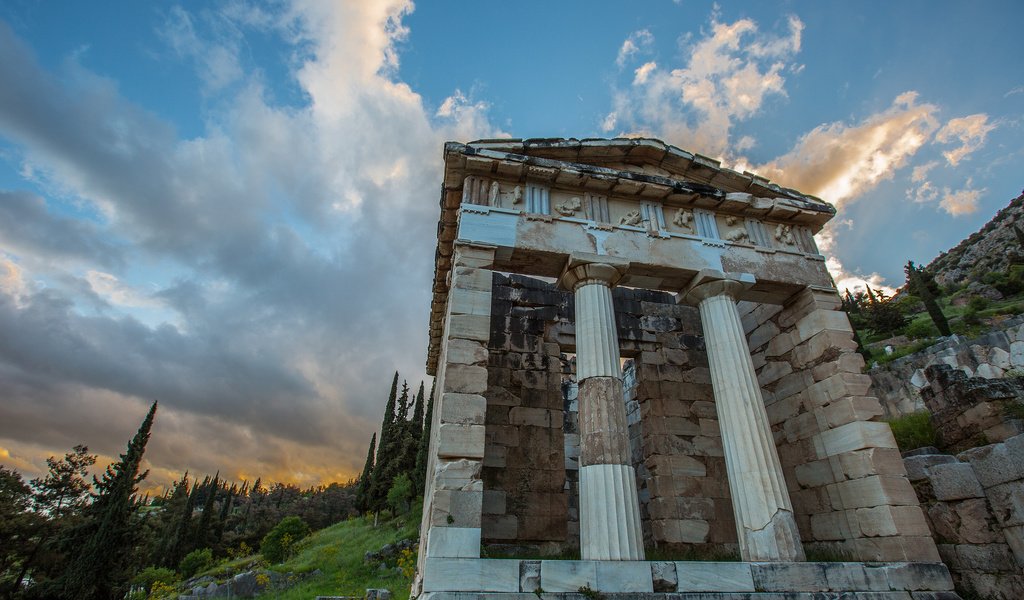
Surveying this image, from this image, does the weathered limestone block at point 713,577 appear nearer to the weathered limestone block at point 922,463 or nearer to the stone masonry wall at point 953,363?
the weathered limestone block at point 922,463

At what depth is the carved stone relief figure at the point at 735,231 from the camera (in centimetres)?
1105

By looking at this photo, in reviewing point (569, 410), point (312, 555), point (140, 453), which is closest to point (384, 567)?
point (312, 555)

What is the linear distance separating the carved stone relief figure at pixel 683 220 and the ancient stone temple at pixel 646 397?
0.05 meters

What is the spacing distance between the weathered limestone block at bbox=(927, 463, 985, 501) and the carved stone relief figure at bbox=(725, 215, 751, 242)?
5685 mm

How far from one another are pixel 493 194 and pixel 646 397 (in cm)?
646

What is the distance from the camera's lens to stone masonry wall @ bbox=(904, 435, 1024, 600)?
307 inches

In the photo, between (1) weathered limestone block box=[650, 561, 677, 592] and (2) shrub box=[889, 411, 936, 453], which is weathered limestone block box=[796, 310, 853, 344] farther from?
(1) weathered limestone block box=[650, 561, 677, 592]

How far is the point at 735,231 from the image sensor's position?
439 inches

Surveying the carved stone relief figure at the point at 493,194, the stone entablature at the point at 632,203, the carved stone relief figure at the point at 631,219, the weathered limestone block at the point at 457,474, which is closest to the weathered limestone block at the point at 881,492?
the stone entablature at the point at 632,203

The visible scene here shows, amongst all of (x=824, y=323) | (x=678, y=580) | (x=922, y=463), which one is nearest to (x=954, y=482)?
(x=922, y=463)

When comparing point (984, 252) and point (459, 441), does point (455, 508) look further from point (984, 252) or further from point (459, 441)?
point (984, 252)

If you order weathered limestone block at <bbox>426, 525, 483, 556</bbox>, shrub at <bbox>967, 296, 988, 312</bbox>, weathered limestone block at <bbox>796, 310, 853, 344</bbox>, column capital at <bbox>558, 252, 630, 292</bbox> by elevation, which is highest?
shrub at <bbox>967, 296, 988, 312</bbox>

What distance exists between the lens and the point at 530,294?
13000 millimetres

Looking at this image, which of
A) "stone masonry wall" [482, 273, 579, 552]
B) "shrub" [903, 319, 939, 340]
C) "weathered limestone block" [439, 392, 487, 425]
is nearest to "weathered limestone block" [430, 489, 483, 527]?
"weathered limestone block" [439, 392, 487, 425]
